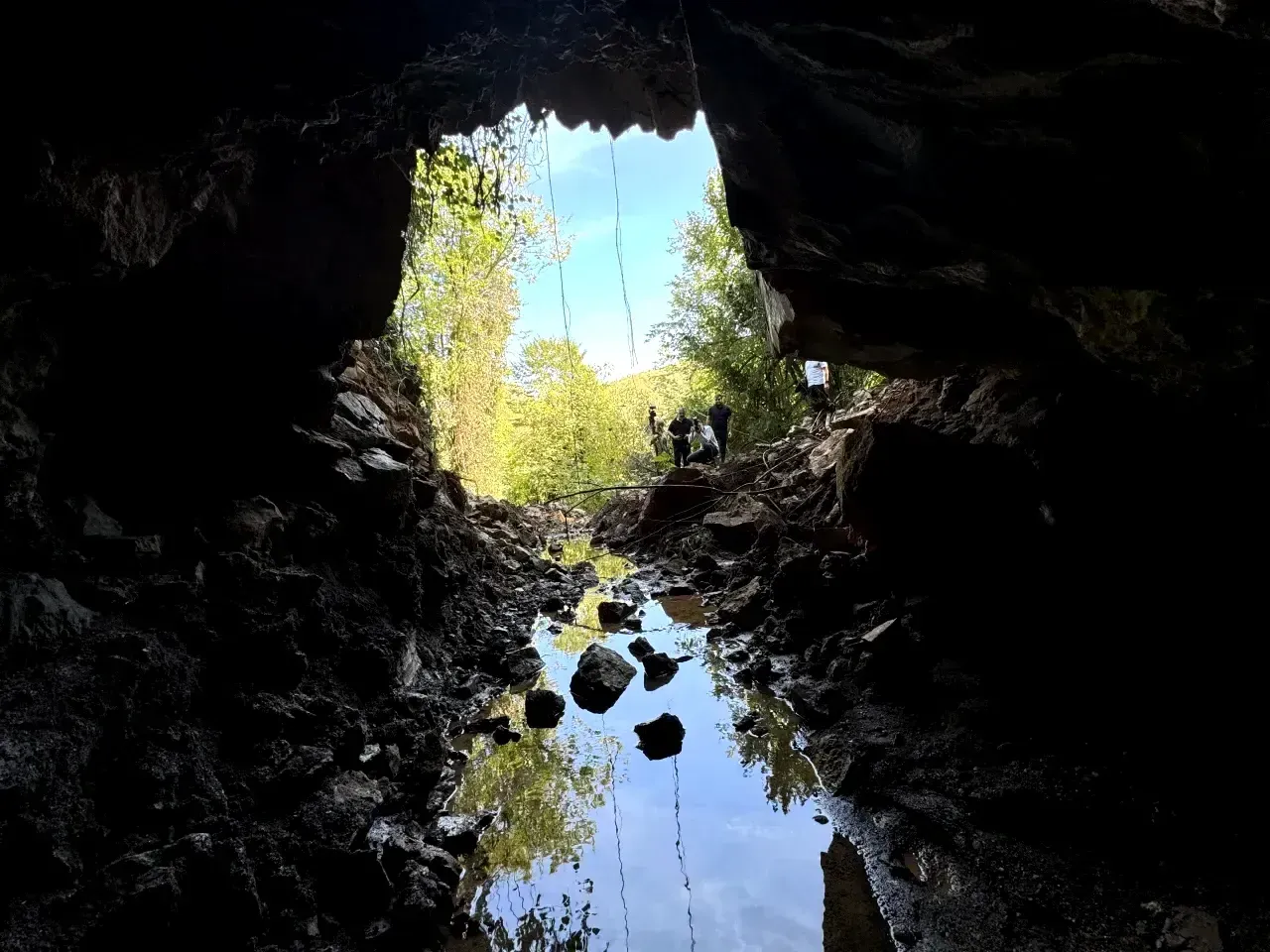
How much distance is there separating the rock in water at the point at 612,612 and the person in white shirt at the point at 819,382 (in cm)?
617

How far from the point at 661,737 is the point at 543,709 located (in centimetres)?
106

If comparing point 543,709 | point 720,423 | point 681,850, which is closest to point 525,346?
point 720,423

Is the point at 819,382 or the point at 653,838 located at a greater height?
the point at 819,382

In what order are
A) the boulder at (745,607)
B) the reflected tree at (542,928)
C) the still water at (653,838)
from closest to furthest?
the reflected tree at (542,928) < the still water at (653,838) < the boulder at (745,607)

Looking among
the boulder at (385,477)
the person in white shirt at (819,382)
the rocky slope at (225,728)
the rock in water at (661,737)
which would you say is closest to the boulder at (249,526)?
the rocky slope at (225,728)

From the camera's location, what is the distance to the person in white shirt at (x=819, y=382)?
12.2m

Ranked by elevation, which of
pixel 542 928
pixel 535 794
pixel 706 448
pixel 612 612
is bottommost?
pixel 542 928

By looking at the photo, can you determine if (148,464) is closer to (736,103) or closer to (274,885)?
(274,885)

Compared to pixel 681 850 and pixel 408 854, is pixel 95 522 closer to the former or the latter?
pixel 408 854

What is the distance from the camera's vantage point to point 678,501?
1294 centimetres

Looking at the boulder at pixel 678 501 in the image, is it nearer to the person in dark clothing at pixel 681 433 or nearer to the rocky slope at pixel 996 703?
the person in dark clothing at pixel 681 433

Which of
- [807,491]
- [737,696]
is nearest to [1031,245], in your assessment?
[737,696]

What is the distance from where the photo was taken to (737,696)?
5.81 meters

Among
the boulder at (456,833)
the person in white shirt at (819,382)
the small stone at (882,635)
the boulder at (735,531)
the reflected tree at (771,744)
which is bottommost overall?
the boulder at (456,833)
